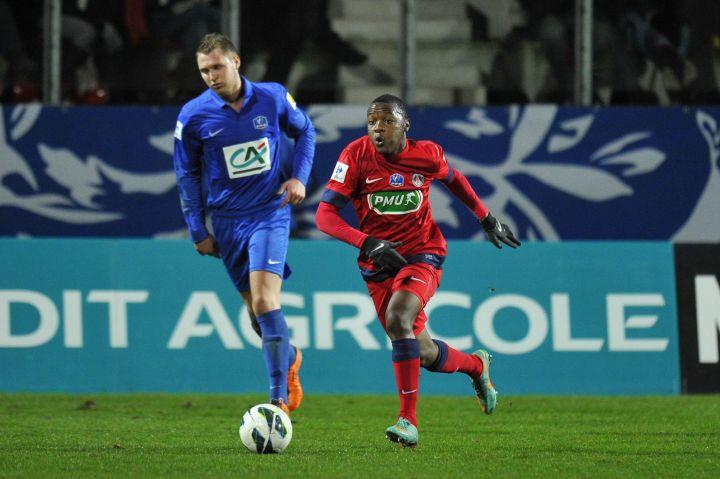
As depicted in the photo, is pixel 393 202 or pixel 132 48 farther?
pixel 132 48

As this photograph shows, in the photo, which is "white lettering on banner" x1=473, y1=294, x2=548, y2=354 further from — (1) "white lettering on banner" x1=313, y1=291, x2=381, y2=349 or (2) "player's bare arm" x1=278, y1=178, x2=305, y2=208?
(2) "player's bare arm" x1=278, y1=178, x2=305, y2=208

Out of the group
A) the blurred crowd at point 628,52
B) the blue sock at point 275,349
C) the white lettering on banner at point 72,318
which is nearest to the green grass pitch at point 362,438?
the blue sock at point 275,349

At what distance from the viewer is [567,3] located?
42.0ft

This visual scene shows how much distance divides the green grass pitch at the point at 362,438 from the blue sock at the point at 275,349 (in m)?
0.31

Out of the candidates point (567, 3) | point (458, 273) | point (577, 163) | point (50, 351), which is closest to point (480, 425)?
point (458, 273)

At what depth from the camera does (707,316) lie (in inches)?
396

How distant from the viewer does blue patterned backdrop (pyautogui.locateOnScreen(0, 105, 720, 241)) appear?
38.5 ft

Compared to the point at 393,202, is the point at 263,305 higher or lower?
lower

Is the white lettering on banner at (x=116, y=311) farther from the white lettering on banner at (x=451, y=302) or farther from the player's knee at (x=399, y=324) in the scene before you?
the player's knee at (x=399, y=324)

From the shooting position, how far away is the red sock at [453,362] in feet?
23.8

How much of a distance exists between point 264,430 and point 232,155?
1762 mm

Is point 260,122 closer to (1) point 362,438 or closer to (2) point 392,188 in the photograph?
(2) point 392,188

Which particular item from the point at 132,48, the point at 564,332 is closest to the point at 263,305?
the point at 564,332

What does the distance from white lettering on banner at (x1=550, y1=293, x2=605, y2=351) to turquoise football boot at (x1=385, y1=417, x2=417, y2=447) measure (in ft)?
12.5
